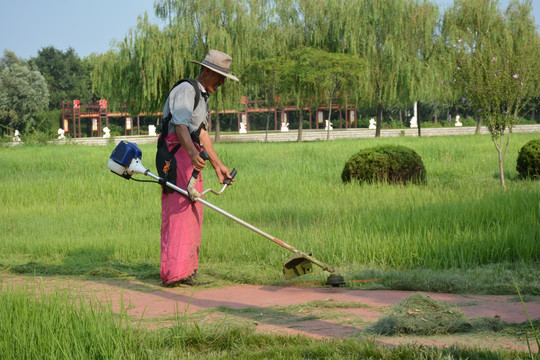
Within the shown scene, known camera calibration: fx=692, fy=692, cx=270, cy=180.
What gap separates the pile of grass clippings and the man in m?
2.19

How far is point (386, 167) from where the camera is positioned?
1442cm

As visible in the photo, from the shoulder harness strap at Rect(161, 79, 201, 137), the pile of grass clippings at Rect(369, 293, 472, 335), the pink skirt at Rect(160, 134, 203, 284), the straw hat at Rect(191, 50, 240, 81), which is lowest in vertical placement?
the pile of grass clippings at Rect(369, 293, 472, 335)

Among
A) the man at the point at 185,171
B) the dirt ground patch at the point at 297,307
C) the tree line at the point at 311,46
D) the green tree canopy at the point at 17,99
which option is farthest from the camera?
the green tree canopy at the point at 17,99

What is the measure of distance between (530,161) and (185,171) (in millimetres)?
11315

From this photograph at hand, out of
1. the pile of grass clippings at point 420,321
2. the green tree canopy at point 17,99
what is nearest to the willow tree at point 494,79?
the pile of grass clippings at point 420,321

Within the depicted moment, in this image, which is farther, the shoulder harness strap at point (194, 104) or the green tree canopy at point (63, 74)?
the green tree canopy at point (63, 74)

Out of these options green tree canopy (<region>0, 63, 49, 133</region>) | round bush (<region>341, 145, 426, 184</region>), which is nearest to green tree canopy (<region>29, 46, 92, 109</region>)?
green tree canopy (<region>0, 63, 49, 133</region>)

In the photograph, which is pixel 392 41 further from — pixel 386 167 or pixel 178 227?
pixel 178 227

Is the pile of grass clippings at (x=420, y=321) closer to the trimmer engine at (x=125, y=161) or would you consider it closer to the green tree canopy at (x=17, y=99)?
the trimmer engine at (x=125, y=161)

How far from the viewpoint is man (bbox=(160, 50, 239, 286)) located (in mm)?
6043

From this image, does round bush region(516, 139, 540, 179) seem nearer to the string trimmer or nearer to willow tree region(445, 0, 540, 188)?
willow tree region(445, 0, 540, 188)

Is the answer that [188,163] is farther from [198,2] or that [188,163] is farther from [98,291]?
[198,2]

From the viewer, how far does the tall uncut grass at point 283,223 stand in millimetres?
7309

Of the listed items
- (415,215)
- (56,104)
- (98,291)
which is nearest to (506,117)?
(415,215)
